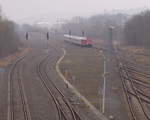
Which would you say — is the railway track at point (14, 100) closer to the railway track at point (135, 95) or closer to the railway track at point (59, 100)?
the railway track at point (59, 100)

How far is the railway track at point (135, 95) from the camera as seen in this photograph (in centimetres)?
1936

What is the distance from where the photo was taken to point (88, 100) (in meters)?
22.6

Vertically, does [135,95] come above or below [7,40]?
below

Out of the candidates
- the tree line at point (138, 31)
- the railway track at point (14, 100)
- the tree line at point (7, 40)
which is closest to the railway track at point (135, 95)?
the railway track at point (14, 100)

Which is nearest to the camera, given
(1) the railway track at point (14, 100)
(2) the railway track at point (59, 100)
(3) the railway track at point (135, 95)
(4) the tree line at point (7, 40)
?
(2) the railway track at point (59, 100)

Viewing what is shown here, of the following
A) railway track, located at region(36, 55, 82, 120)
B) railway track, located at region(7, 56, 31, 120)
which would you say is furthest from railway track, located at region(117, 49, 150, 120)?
railway track, located at region(7, 56, 31, 120)

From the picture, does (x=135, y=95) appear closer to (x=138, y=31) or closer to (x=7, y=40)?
(x=7, y=40)

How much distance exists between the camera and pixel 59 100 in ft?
73.7

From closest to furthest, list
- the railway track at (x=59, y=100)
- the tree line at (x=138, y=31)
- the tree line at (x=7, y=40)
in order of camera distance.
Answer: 1. the railway track at (x=59, y=100)
2. the tree line at (x=7, y=40)
3. the tree line at (x=138, y=31)

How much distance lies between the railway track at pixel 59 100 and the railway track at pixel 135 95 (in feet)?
11.8

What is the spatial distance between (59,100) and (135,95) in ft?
19.0

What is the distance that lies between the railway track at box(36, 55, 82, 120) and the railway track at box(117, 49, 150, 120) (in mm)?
3583

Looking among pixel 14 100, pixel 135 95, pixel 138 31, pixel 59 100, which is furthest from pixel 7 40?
pixel 135 95

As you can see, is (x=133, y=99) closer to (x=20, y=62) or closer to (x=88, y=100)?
(x=88, y=100)
